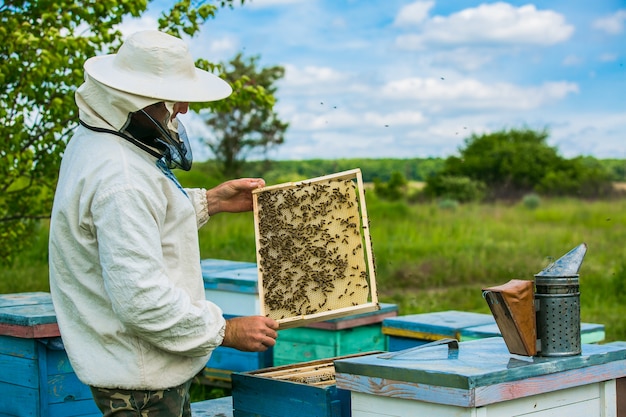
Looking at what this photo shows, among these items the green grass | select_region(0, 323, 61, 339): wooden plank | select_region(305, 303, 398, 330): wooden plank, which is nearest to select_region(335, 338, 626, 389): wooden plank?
select_region(0, 323, 61, 339): wooden plank

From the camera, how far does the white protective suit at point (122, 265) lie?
2.54 metres

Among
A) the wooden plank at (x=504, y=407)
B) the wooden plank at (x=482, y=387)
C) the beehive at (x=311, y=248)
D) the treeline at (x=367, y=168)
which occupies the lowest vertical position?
the wooden plank at (x=504, y=407)

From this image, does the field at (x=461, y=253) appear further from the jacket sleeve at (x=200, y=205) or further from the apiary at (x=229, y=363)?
the jacket sleeve at (x=200, y=205)

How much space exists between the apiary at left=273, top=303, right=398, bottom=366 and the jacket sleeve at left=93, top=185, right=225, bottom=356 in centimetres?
271

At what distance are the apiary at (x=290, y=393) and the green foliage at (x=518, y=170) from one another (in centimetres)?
2644

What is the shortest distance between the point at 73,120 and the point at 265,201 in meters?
3.52

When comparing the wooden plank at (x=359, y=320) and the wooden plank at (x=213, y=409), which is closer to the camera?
the wooden plank at (x=213, y=409)

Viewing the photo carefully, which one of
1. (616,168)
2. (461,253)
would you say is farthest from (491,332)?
(616,168)

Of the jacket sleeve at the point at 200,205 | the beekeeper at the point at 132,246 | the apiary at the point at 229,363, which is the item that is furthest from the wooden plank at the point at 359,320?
the beekeeper at the point at 132,246

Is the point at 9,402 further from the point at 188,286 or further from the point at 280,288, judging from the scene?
the point at 188,286

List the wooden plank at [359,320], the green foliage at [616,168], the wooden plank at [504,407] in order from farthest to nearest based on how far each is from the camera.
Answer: the green foliage at [616,168], the wooden plank at [359,320], the wooden plank at [504,407]

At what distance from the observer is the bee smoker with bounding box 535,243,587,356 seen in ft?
9.52

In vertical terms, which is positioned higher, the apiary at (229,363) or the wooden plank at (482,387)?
the wooden plank at (482,387)

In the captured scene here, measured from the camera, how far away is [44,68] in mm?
5711
